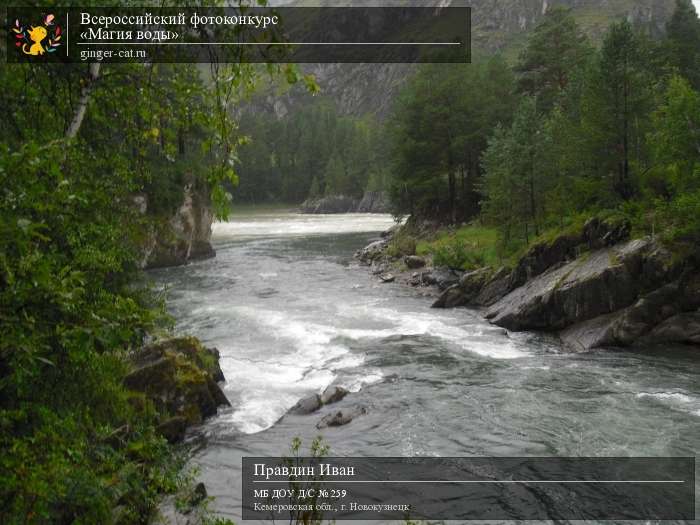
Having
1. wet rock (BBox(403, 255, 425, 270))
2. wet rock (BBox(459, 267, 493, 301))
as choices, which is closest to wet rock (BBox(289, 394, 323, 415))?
wet rock (BBox(459, 267, 493, 301))

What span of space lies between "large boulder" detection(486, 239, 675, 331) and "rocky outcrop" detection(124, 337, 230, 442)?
14.0 metres

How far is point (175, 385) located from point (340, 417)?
14.0ft

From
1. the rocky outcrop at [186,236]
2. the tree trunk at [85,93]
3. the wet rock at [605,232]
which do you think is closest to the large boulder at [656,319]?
the wet rock at [605,232]

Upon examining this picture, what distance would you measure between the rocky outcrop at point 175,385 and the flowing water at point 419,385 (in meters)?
0.58

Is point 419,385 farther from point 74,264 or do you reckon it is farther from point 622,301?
point 74,264

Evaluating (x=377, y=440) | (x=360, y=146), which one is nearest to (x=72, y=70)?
(x=377, y=440)

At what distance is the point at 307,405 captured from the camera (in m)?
14.8

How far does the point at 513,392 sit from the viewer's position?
51.0 feet

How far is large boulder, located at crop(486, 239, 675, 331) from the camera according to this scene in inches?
808

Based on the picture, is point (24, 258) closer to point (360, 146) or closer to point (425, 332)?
point (425, 332)

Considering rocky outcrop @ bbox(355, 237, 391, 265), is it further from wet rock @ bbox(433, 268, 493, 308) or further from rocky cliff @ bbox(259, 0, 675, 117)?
rocky cliff @ bbox(259, 0, 675, 117)

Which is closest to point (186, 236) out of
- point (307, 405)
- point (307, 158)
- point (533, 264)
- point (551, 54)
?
point (533, 264)

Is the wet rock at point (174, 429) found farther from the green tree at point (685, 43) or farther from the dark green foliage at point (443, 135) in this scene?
the green tree at point (685, 43)

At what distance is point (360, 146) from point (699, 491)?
122559mm
